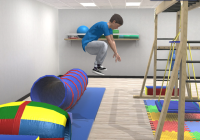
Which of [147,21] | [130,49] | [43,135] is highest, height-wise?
[147,21]

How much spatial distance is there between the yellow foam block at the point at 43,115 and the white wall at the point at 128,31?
19.9ft

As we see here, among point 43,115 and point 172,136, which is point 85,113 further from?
point 43,115

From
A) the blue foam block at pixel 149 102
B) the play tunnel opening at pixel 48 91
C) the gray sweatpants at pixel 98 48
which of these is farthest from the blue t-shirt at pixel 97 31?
the blue foam block at pixel 149 102

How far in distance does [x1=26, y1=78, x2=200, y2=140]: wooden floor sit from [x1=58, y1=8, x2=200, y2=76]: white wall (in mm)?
2416

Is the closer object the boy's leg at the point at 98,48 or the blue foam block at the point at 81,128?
the blue foam block at the point at 81,128

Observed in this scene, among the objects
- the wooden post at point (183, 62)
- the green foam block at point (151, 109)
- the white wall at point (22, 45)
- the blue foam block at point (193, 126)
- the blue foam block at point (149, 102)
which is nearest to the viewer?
the wooden post at point (183, 62)

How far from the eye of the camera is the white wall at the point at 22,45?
15.1 feet

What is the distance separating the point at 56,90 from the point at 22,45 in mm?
1597

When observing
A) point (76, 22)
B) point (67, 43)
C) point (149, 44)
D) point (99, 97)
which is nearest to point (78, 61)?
point (67, 43)

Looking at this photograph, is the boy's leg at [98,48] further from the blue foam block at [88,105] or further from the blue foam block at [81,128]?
the blue foam block at [81,128]

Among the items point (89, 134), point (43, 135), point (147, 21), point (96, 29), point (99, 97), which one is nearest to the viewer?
point (43, 135)

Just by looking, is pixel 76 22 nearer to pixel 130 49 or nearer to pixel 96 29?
pixel 130 49

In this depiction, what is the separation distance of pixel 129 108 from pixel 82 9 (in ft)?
15.9

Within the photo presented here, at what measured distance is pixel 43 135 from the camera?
215 cm
